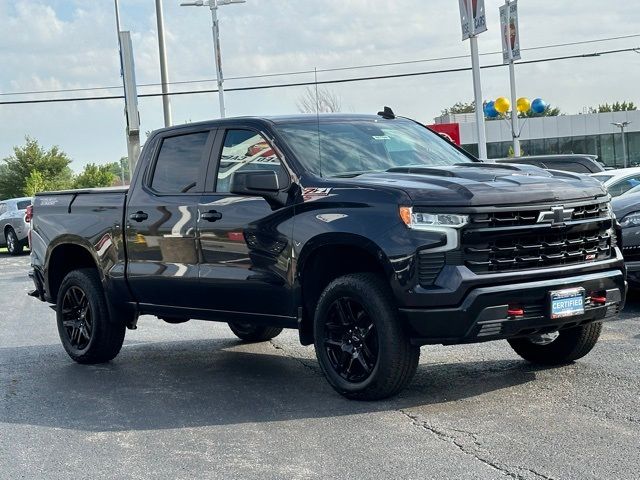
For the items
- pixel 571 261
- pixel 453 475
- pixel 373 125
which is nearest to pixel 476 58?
pixel 373 125

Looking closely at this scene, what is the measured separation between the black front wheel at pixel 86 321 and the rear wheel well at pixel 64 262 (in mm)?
221

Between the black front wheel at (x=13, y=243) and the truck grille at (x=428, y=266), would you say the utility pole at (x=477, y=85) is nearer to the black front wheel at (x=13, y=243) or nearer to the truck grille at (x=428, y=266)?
the black front wheel at (x=13, y=243)

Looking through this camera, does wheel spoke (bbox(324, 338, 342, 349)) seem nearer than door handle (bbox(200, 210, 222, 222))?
Yes

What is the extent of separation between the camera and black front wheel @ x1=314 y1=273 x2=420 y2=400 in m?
6.76

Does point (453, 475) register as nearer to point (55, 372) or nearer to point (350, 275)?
point (350, 275)

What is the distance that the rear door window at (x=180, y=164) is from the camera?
27.5 feet

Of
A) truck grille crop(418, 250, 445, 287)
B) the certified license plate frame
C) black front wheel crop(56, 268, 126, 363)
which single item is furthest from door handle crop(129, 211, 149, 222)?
the certified license plate frame

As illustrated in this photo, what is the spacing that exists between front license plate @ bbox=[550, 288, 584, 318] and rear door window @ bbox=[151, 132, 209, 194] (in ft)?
9.77

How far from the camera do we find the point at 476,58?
2252cm

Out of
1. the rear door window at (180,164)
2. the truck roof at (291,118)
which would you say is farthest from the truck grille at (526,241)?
the rear door window at (180,164)

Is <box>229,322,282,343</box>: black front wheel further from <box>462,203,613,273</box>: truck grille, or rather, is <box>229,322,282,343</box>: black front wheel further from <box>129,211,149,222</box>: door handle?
<box>462,203,613,273</box>: truck grille

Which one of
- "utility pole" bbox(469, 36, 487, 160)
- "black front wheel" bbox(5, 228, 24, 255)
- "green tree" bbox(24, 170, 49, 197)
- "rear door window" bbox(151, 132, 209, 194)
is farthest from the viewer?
"green tree" bbox(24, 170, 49, 197)

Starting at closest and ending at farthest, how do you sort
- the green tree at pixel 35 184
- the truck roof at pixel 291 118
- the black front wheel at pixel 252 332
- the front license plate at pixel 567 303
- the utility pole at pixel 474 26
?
the front license plate at pixel 567 303, the truck roof at pixel 291 118, the black front wheel at pixel 252 332, the utility pole at pixel 474 26, the green tree at pixel 35 184

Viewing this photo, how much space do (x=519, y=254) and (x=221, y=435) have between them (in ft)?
7.08
